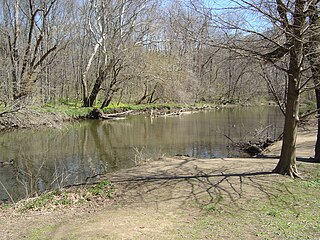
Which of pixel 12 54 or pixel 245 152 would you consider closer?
pixel 245 152

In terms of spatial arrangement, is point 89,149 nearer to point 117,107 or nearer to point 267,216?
point 267,216

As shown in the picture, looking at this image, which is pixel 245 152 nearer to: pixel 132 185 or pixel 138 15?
pixel 132 185

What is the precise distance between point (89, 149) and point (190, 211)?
34.0ft

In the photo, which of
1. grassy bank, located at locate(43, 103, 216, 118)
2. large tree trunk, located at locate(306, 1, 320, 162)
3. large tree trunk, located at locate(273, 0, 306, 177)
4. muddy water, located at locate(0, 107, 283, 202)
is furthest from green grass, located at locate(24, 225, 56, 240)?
grassy bank, located at locate(43, 103, 216, 118)

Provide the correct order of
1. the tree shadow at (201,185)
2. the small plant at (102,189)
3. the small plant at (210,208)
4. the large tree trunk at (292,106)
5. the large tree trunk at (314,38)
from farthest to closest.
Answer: the large tree trunk at (292,106)
the small plant at (102,189)
the large tree trunk at (314,38)
the tree shadow at (201,185)
the small plant at (210,208)

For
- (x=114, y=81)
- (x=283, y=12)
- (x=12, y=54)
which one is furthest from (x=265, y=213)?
(x=114, y=81)

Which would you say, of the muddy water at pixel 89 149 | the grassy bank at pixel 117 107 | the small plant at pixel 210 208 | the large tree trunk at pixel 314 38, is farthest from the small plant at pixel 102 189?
the grassy bank at pixel 117 107

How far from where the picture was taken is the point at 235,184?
675cm

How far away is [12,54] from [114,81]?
10387 millimetres

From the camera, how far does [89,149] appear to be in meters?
15.2

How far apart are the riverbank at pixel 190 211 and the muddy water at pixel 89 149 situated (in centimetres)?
179

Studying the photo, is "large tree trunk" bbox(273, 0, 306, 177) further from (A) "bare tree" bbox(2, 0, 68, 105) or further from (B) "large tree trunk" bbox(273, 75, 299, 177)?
(A) "bare tree" bbox(2, 0, 68, 105)

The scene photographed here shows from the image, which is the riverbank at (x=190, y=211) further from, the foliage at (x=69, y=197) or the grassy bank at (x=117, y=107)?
the grassy bank at (x=117, y=107)

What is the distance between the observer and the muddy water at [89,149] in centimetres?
1004
